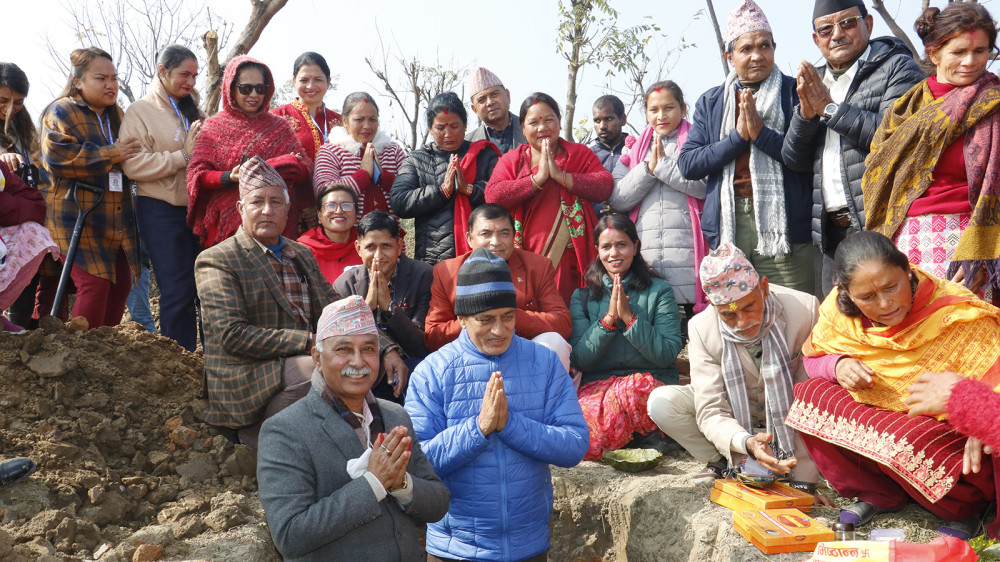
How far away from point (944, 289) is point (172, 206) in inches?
185

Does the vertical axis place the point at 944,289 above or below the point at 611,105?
below

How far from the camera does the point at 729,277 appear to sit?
3982mm

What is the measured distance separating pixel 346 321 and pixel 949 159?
324cm

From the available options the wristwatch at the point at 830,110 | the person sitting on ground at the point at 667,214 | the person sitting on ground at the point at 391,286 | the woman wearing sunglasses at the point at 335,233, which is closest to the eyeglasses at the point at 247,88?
the woman wearing sunglasses at the point at 335,233

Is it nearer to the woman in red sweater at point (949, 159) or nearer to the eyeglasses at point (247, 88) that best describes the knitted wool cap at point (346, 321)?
the eyeglasses at point (247, 88)

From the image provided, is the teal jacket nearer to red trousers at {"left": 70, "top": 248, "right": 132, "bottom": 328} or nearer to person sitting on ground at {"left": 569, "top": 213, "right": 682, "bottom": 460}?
person sitting on ground at {"left": 569, "top": 213, "right": 682, "bottom": 460}

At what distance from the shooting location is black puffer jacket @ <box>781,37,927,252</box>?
4.54m

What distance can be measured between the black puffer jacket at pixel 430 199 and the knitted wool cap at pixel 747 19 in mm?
1999

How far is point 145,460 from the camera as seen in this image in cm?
428

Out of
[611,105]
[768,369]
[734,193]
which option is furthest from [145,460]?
[611,105]

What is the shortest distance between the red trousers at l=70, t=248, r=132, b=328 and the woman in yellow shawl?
14.7 feet

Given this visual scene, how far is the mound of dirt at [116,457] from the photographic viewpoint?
142 inches

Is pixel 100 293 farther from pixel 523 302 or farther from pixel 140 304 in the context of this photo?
pixel 523 302

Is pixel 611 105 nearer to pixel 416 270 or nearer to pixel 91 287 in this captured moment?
pixel 416 270
